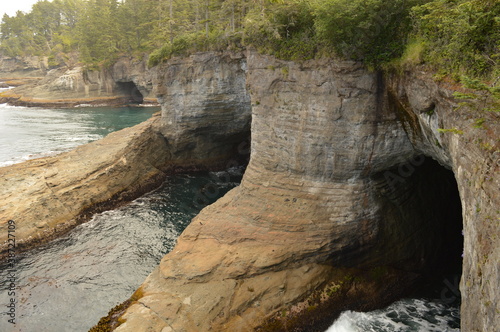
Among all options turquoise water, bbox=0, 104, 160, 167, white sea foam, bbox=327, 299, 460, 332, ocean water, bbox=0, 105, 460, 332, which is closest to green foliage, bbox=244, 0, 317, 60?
white sea foam, bbox=327, 299, 460, 332

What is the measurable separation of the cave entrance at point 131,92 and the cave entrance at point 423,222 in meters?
61.8

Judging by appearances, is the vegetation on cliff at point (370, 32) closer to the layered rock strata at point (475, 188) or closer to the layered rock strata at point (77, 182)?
the layered rock strata at point (475, 188)

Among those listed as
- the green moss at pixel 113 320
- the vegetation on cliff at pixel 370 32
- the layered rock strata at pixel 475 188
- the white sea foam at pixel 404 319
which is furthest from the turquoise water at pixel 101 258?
the layered rock strata at pixel 475 188

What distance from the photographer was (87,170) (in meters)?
25.7

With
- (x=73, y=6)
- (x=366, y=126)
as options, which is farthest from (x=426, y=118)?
(x=73, y=6)

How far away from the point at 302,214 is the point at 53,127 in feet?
144

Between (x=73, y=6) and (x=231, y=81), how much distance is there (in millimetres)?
95056

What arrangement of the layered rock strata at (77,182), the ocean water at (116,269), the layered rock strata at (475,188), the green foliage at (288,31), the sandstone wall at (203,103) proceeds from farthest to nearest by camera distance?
the sandstone wall at (203,103), the layered rock strata at (77,182), the green foliage at (288,31), the ocean water at (116,269), the layered rock strata at (475,188)

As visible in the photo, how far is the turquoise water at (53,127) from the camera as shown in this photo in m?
36.1

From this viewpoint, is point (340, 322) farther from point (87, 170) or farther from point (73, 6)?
point (73, 6)

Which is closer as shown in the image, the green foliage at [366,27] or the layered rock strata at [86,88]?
the green foliage at [366,27]

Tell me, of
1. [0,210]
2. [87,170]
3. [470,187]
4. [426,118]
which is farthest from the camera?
[87,170]

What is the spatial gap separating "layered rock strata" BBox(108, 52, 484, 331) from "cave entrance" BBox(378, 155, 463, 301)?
0.06 m

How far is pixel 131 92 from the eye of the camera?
229 feet
